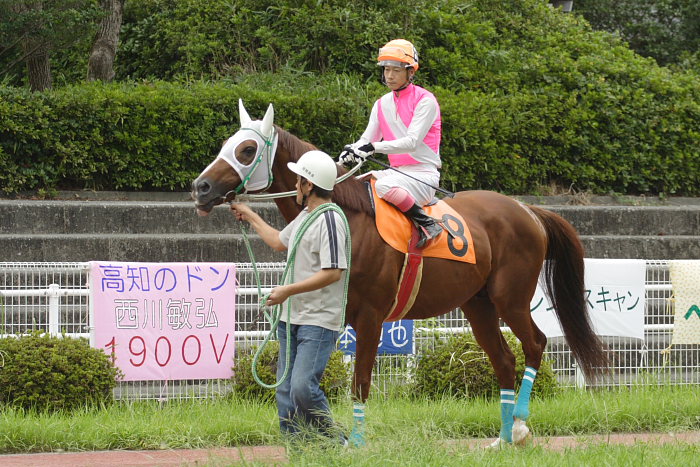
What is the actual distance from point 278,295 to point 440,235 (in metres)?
1.57

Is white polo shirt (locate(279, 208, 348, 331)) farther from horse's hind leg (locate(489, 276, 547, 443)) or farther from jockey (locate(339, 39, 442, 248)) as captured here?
horse's hind leg (locate(489, 276, 547, 443))

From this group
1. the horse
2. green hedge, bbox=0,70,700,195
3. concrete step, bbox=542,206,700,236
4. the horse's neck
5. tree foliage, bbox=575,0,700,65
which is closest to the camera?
the horse

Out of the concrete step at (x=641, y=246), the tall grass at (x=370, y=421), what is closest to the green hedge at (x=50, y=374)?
the tall grass at (x=370, y=421)

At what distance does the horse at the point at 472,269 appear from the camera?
5.59 m

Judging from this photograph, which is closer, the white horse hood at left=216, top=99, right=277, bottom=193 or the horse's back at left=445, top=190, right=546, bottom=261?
the white horse hood at left=216, top=99, right=277, bottom=193

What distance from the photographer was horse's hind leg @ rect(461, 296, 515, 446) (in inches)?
258

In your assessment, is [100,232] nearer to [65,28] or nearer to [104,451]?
[65,28]

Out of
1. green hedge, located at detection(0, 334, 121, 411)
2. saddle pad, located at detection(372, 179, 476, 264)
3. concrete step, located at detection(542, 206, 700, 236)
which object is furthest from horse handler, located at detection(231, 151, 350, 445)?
concrete step, located at detection(542, 206, 700, 236)

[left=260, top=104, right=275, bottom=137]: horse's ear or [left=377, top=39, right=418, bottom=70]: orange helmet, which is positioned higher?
[left=377, top=39, right=418, bottom=70]: orange helmet

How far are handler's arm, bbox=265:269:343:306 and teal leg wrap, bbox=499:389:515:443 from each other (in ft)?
6.44

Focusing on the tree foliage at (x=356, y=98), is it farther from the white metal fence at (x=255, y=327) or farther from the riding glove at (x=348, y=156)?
the riding glove at (x=348, y=156)

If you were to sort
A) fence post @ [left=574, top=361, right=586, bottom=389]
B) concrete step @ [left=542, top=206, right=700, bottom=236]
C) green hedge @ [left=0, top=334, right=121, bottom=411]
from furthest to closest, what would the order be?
Answer: 1. concrete step @ [left=542, top=206, right=700, bottom=236]
2. fence post @ [left=574, top=361, right=586, bottom=389]
3. green hedge @ [left=0, top=334, right=121, bottom=411]

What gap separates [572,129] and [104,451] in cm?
855

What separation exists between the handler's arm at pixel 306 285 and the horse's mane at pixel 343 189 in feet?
2.54
